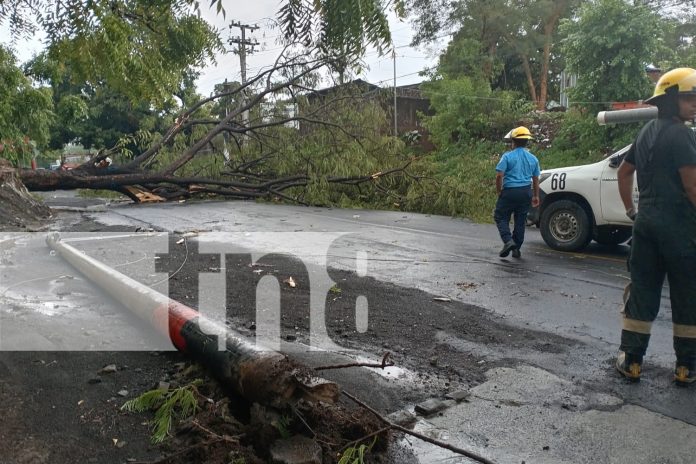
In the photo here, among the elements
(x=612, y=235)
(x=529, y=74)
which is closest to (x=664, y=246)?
(x=612, y=235)

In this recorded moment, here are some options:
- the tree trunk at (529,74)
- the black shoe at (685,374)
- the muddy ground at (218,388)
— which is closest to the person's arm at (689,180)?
the black shoe at (685,374)

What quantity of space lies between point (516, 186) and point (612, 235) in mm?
1885

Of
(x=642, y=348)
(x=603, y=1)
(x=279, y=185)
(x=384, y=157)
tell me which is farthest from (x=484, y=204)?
(x=642, y=348)

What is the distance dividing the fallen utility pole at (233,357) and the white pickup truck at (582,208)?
5877 mm

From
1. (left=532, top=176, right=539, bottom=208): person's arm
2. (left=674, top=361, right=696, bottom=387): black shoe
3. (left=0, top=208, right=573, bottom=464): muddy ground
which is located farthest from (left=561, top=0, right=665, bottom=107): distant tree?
(left=674, top=361, right=696, bottom=387): black shoe

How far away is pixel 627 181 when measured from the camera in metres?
3.96

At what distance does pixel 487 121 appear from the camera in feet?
77.7

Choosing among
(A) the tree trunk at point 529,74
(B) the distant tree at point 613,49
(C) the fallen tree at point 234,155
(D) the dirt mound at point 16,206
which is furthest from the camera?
(A) the tree trunk at point 529,74

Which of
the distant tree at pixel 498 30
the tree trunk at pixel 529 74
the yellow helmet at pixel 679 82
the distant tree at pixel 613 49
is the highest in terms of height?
the distant tree at pixel 498 30

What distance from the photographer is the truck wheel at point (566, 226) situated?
8.02 metres

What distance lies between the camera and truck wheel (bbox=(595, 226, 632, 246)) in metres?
8.00

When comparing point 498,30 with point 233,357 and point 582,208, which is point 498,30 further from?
point 233,357

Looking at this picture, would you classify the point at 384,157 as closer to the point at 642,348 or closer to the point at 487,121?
the point at 487,121

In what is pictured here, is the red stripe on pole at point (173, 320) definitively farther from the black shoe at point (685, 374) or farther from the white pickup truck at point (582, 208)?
the white pickup truck at point (582, 208)
